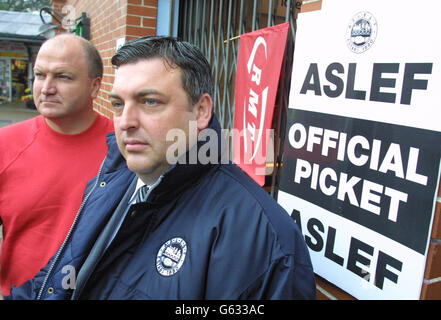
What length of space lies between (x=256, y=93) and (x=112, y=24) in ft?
9.77

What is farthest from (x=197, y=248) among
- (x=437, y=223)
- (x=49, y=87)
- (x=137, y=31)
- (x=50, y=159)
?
(x=137, y=31)

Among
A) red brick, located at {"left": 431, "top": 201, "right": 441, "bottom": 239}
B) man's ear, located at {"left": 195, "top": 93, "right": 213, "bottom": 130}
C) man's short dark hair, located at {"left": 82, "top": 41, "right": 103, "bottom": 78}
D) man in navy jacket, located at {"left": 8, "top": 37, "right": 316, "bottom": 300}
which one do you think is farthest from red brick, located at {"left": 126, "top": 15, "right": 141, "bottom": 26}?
red brick, located at {"left": 431, "top": 201, "right": 441, "bottom": 239}

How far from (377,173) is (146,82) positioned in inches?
35.0

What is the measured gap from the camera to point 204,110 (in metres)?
1.31

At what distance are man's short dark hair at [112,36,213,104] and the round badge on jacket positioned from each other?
504 millimetres

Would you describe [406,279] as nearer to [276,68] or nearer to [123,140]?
[123,140]

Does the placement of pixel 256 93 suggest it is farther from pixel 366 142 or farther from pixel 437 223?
pixel 437 223

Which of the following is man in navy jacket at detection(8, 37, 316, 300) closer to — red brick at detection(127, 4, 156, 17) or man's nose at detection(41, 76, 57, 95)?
man's nose at detection(41, 76, 57, 95)

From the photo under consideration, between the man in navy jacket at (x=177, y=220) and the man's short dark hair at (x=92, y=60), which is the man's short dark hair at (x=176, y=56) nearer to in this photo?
the man in navy jacket at (x=177, y=220)

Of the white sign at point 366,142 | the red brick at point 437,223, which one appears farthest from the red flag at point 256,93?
the red brick at point 437,223

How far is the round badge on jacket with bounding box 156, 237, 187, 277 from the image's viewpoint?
104 centimetres

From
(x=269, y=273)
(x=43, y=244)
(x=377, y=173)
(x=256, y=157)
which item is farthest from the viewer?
(x=256, y=157)

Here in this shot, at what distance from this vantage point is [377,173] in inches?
51.4

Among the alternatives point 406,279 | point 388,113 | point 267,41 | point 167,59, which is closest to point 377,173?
point 388,113
